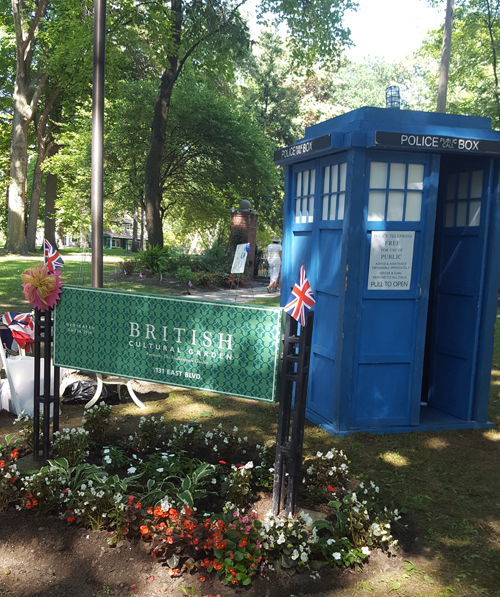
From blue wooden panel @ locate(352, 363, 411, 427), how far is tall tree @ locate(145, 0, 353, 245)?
15.3 m

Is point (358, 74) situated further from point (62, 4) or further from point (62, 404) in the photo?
point (62, 404)

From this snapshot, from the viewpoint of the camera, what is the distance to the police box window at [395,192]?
5.37 meters

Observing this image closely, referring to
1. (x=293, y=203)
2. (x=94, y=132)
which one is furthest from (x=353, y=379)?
(x=94, y=132)

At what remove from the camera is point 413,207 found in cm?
548

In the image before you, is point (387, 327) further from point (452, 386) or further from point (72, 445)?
point (72, 445)

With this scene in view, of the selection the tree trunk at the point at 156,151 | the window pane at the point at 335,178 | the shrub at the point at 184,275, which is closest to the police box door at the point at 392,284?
the window pane at the point at 335,178

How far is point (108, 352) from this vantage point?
4496 millimetres

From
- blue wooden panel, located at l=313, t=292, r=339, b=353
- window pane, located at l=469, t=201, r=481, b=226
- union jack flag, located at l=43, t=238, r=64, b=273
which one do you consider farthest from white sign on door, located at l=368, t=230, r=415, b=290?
union jack flag, located at l=43, t=238, r=64, b=273

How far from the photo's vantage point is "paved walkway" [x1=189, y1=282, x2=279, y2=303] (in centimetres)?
1623

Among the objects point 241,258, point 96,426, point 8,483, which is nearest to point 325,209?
point 96,426

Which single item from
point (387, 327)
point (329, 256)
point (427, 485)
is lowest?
point (427, 485)

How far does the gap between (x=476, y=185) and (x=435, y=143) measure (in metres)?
0.95

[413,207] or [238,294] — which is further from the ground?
[413,207]

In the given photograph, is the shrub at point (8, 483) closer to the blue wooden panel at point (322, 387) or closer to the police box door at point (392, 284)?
the blue wooden panel at point (322, 387)
